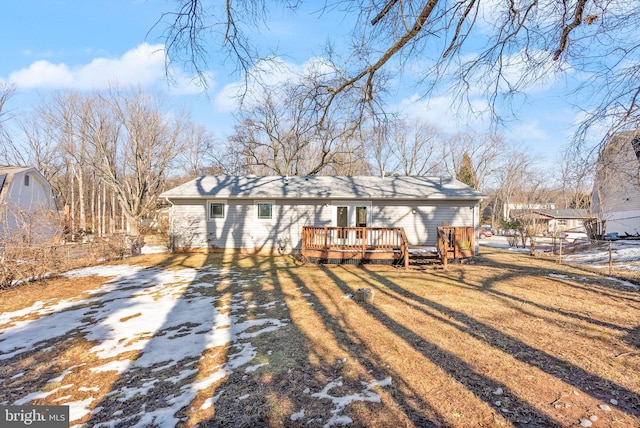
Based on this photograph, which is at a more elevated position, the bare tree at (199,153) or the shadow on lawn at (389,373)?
the bare tree at (199,153)

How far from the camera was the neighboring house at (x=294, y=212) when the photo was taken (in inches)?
465

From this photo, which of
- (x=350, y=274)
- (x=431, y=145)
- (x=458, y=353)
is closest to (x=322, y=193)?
(x=350, y=274)

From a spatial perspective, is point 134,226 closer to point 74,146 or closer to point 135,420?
point 74,146

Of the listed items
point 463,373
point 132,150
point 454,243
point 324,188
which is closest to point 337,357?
point 463,373

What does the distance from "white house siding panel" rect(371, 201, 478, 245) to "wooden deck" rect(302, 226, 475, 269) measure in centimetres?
193

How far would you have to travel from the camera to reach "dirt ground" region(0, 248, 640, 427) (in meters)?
2.35

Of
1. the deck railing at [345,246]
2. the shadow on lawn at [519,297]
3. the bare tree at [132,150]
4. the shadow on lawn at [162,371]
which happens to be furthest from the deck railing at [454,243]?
the bare tree at [132,150]

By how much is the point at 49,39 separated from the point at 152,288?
5146 mm

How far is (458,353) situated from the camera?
328 cm

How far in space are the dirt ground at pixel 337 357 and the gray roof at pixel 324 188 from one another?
5.85m

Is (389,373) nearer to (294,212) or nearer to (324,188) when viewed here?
(294,212)

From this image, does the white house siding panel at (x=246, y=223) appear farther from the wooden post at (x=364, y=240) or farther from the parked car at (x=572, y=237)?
the parked car at (x=572, y=237)

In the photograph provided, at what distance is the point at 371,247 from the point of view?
384 inches

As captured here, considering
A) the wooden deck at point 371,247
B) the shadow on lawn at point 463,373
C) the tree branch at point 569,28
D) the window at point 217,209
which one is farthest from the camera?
the window at point 217,209
